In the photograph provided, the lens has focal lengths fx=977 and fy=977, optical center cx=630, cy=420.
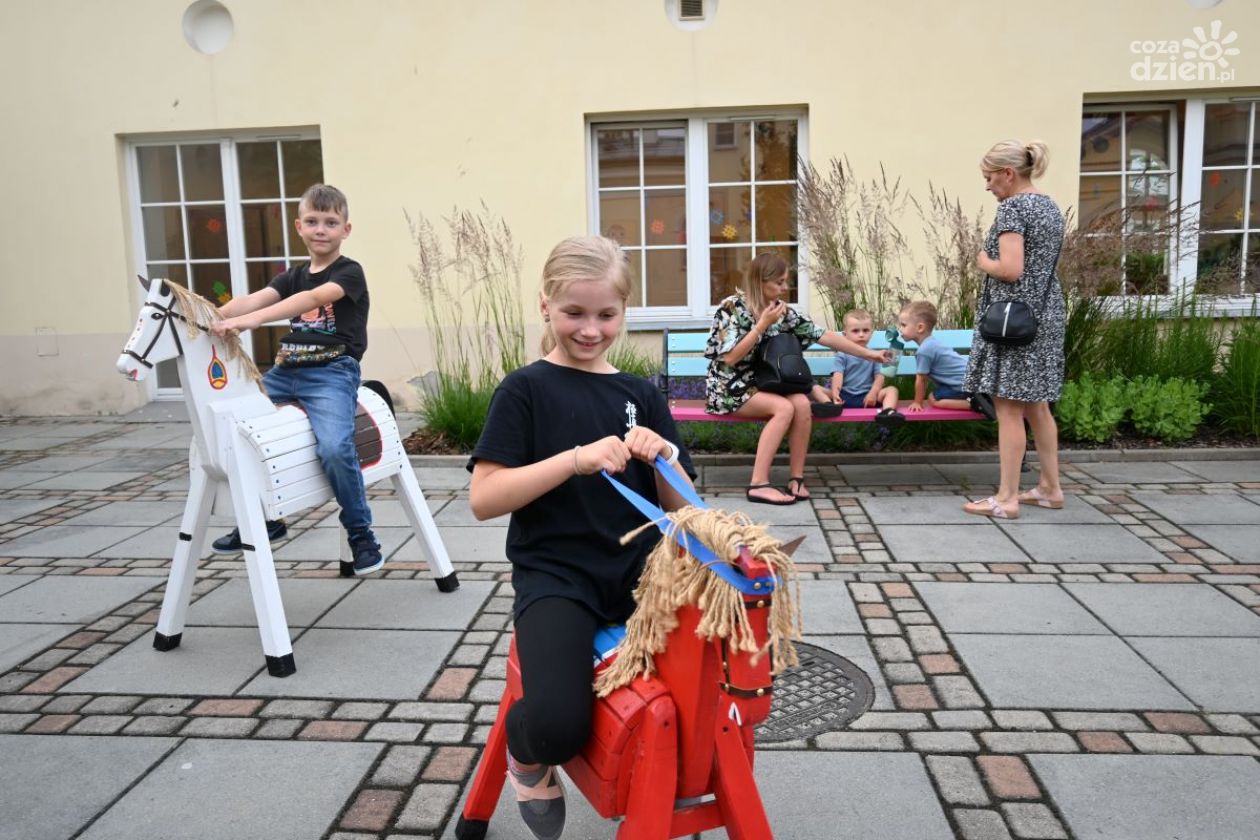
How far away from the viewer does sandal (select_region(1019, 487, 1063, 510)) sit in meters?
5.26

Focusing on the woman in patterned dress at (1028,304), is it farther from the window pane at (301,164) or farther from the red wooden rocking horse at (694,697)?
the window pane at (301,164)

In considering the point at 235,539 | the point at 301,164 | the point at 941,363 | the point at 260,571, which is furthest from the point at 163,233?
the point at 941,363

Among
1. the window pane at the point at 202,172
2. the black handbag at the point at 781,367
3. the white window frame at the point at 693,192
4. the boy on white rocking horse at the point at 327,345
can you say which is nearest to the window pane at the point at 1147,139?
the white window frame at the point at 693,192

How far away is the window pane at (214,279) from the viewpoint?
9.45m

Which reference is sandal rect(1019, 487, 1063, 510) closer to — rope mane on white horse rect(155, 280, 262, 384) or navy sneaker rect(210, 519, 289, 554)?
navy sneaker rect(210, 519, 289, 554)

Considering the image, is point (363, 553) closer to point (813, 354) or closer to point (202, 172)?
point (813, 354)

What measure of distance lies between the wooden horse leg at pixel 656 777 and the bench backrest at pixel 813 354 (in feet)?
15.3

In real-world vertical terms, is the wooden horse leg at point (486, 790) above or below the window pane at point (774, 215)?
below

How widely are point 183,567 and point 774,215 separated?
253 inches

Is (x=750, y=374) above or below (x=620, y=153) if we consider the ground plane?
below

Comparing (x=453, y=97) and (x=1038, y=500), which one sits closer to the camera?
(x=1038, y=500)

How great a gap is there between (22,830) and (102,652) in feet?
4.07

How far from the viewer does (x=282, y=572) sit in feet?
14.7

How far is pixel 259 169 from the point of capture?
9164 mm
